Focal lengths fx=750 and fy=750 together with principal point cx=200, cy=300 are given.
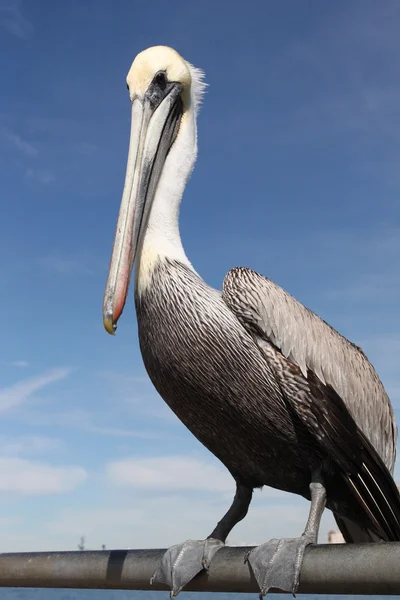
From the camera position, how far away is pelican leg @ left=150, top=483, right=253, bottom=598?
2.66 metres

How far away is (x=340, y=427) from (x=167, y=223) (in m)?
1.21

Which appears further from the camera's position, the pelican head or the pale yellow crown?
the pale yellow crown

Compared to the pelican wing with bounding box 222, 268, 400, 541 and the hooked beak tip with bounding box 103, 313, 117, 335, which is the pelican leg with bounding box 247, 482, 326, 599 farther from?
the hooked beak tip with bounding box 103, 313, 117, 335

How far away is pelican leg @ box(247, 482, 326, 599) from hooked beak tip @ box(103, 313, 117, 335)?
931 mm

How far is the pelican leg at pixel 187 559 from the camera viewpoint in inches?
105

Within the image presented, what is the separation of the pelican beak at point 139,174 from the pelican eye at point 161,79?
0.05 ft

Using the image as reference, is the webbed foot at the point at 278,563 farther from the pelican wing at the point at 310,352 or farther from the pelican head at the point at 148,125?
the pelican head at the point at 148,125

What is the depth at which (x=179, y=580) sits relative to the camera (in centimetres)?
270

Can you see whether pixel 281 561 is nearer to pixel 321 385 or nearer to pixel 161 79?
pixel 321 385

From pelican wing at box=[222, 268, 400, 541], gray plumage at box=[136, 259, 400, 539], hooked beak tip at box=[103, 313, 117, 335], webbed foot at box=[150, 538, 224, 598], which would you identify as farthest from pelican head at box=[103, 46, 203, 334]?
webbed foot at box=[150, 538, 224, 598]

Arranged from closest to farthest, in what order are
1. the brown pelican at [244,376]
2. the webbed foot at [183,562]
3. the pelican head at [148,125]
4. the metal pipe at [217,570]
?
the metal pipe at [217,570]
the webbed foot at [183,562]
the brown pelican at [244,376]
the pelican head at [148,125]

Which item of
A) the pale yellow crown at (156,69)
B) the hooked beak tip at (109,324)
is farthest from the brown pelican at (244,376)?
the pale yellow crown at (156,69)

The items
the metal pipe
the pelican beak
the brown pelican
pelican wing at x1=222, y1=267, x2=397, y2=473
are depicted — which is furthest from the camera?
pelican wing at x1=222, y1=267, x2=397, y2=473

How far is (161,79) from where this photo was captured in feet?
12.3
